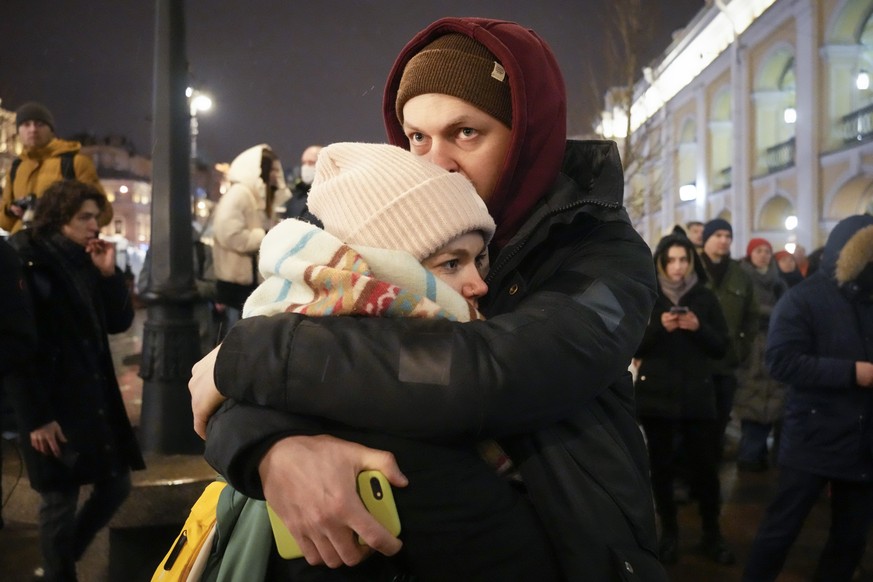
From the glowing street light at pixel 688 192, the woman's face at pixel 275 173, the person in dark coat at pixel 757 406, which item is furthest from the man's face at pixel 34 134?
the glowing street light at pixel 688 192

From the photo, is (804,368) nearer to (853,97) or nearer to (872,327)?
(872,327)

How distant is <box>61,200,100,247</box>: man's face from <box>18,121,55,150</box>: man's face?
7.70 feet

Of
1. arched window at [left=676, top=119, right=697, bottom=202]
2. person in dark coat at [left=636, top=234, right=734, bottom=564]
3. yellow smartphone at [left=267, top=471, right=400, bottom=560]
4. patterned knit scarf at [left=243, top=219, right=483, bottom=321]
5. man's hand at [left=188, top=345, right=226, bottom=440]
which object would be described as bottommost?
person in dark coat at [left=636, top=234, right=734, bottom=564]

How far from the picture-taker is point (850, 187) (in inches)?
822

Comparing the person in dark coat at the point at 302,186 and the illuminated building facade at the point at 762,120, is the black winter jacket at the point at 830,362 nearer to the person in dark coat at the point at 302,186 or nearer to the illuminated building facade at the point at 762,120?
the person in dark coat at the point at 302,186

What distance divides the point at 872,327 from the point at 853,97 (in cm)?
2109

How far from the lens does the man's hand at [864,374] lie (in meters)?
3.82

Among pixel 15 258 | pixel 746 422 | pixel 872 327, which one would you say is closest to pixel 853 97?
pixel 746 422

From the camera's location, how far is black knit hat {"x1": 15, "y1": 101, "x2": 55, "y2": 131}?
5.93 meters

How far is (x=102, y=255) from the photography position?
14.1 ft

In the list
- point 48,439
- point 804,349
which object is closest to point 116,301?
point 48,439

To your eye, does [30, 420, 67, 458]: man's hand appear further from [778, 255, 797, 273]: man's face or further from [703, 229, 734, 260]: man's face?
[778, 255, 797, 273]: man's face

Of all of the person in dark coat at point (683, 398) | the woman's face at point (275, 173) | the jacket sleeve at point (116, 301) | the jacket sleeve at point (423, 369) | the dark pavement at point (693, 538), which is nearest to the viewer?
the jacket sleeve at point (423, 369)

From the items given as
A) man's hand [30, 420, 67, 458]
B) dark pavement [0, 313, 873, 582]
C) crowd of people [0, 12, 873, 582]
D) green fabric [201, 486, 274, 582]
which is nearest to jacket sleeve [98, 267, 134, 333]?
man's hand [30, 420, 67, 458]
